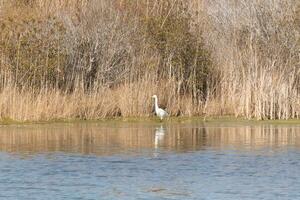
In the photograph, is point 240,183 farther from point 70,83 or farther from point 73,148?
point 70,83

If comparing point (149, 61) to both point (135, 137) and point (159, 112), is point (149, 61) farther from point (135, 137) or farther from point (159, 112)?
point (135, 137)

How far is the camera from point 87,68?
24.6 meters

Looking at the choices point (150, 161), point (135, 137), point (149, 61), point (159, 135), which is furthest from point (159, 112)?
point (150, 161)

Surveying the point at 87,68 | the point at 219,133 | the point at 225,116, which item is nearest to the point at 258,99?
the point at 225,116

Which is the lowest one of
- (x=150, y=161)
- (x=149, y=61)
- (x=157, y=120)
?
(x=150, y=161)

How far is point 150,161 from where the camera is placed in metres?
15.0

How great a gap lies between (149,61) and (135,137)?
536 cm

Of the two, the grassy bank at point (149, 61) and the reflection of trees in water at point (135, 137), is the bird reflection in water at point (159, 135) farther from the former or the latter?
the grassy bank at point (149, 61)

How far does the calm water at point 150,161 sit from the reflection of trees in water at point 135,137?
2 cm

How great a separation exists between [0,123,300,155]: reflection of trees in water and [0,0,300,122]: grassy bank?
116 cm

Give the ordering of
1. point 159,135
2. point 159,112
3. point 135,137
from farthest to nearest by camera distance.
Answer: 1. point 159,112
2. point 159,135
3. point 135,137

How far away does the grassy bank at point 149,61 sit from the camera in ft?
72.9

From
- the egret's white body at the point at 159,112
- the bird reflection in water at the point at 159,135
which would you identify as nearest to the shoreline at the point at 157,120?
the egret's white body at the point at 159,112

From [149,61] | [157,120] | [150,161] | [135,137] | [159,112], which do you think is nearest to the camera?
[150,161]
